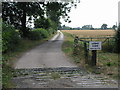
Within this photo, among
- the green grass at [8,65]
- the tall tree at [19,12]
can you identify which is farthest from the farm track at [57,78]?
the tall tree at [19,12]

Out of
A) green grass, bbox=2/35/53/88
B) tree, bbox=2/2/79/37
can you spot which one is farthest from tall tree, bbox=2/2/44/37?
green grass, bbox=2/35/53/88

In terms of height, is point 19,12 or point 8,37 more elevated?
point 19,12

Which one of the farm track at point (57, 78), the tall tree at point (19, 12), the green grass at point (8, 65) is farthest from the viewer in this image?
the tall tree at point (19, 12)

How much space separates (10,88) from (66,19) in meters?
23.1

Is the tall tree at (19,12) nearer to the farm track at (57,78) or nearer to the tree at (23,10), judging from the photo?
the tree at (23,10)

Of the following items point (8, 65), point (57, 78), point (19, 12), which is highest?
point (19, 12)

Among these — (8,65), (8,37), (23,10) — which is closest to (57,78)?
(8,65)

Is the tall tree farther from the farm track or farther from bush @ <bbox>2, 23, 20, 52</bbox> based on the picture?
the farm track

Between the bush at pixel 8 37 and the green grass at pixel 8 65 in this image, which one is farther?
the bush at pixel 8 37

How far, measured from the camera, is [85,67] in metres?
8.66

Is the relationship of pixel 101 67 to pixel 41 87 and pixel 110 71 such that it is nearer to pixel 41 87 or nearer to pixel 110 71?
pixel 110 71

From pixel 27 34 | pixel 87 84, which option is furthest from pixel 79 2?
pixel 87 84

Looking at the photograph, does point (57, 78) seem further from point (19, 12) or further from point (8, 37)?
point (19, 12)

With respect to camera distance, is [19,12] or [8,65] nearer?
[8,65]
